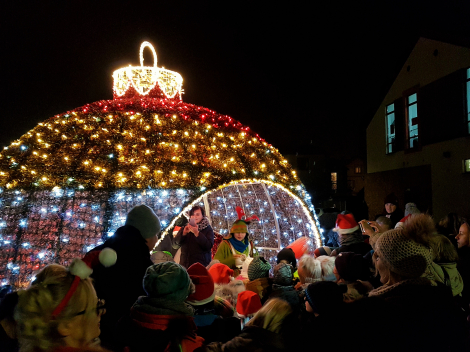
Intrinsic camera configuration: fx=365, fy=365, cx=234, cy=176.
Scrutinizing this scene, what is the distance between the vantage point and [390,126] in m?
16.5

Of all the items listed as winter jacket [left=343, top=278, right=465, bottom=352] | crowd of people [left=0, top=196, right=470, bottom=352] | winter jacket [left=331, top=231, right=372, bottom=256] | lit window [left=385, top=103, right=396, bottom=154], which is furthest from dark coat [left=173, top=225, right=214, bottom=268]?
lit window [left=385, top=103, right=396, bottom=154]

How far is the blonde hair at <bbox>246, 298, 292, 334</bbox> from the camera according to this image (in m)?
2.21

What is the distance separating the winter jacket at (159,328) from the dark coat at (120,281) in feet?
1.37

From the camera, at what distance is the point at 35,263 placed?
4961 millimetres

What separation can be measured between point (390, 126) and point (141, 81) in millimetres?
12930

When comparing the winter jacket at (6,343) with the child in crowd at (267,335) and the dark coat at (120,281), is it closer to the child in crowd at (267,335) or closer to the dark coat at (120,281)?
the dark coat at (120,281)

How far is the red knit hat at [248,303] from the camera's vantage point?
317 cm

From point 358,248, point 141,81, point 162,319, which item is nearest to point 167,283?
point 162,319

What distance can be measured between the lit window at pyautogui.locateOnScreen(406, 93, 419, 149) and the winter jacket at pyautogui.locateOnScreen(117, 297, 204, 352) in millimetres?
14600

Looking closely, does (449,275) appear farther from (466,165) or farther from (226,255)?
(466,165)

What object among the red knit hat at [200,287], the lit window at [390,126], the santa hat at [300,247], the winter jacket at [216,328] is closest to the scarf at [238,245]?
the santa hat at [300,247]

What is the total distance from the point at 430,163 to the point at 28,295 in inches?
575

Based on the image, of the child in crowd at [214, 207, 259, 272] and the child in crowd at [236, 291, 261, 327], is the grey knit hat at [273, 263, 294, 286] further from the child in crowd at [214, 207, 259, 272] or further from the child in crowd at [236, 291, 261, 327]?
the child in crowd at [214, 207, 259, 272]

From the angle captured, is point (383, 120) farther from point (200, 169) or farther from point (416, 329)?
point (416, 329)
